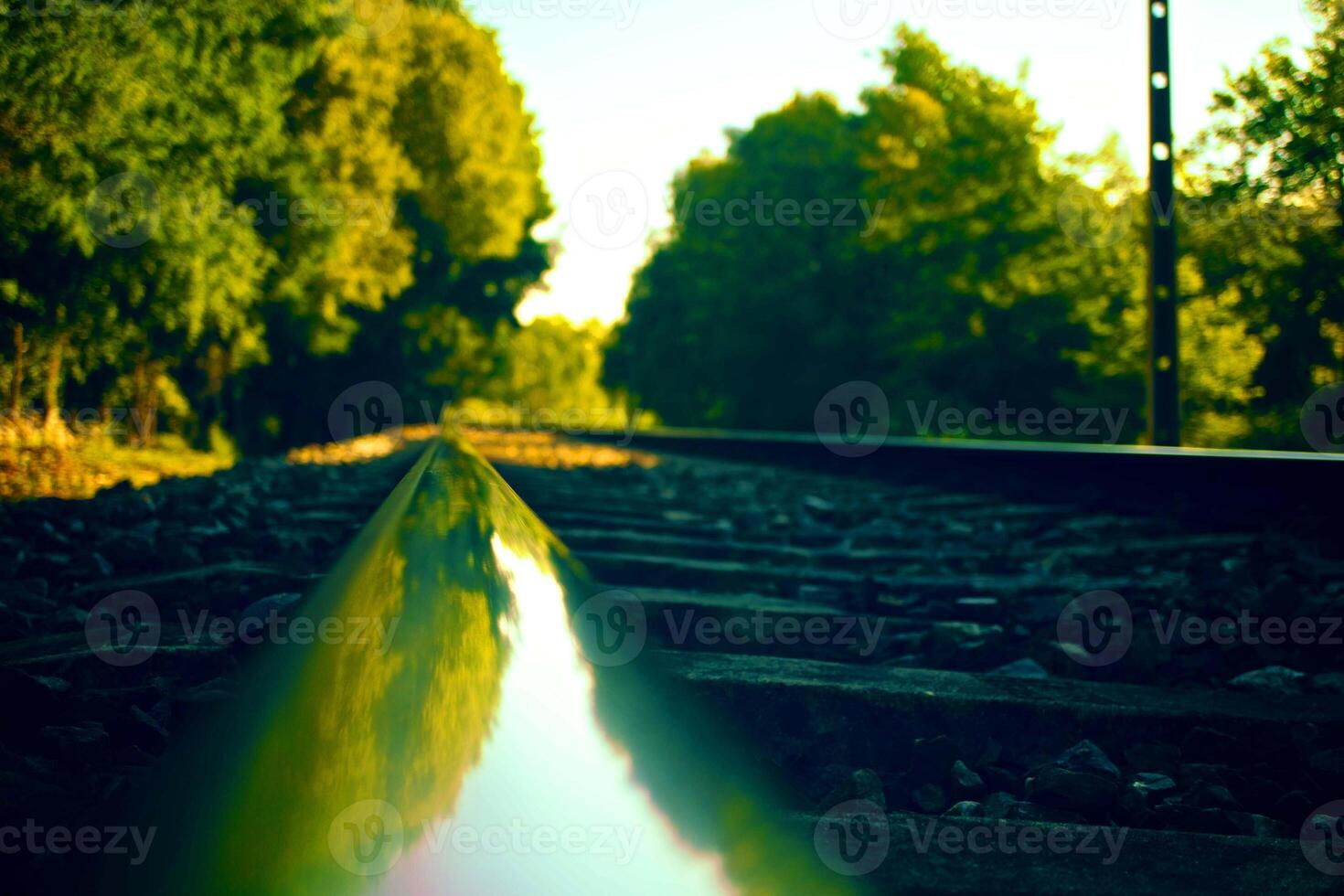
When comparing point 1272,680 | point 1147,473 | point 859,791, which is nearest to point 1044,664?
point 1272,680

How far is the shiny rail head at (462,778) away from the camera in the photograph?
0.68 meters

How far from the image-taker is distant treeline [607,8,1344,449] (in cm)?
882

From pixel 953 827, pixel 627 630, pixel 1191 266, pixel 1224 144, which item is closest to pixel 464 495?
pixel 627 630

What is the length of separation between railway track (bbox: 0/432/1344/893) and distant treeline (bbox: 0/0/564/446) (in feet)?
16.5

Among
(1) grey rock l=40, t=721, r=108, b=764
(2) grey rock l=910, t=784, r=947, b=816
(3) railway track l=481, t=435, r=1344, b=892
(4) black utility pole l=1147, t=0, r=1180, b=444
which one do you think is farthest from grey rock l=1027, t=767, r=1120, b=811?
(4) black utility pole l=1147, t=0, r=1180, b=444

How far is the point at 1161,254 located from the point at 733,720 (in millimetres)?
6218

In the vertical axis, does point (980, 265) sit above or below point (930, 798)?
above

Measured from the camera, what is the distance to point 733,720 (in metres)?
1.49

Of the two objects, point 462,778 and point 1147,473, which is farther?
point 1147,473

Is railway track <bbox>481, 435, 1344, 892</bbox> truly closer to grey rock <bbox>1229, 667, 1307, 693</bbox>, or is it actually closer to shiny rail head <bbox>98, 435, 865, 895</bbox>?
grey rock <bbox>1229, 667, 1307, 693</bbox>

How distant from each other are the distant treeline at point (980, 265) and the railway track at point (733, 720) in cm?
497

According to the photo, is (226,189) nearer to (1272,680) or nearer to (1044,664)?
(1044,664)

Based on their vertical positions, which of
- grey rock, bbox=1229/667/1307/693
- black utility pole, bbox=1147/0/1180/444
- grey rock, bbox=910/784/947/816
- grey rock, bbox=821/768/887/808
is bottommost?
grey rock, bbox=1229/667/1307/693

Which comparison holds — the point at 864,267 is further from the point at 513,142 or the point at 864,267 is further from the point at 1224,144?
the point at 1224,144
